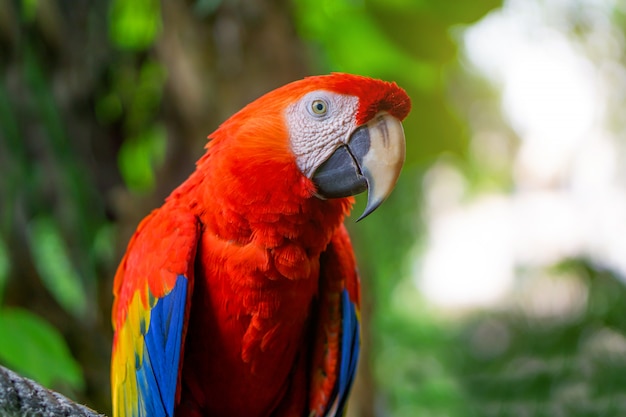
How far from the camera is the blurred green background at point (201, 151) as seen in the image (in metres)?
1.49

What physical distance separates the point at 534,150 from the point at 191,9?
116 inches

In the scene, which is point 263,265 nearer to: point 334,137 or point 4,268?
point 334,137

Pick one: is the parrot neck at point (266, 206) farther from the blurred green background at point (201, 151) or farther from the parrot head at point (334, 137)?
the blurred green background at point (201, 151)

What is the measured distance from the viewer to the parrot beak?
2.52 feet

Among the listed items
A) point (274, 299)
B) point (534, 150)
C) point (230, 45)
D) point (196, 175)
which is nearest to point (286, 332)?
point (274, 299)

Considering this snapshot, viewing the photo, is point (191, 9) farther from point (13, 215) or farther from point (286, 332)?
point (286, 332)

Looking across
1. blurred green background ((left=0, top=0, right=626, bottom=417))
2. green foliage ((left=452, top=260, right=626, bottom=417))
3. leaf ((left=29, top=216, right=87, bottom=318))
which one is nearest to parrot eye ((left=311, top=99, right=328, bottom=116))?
blurred green background ((left=0, top=0, right=626, bottom=417))

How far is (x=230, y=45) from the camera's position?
1.48 m

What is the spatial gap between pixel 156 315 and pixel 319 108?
37cm

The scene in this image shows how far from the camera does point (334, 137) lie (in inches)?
31.2

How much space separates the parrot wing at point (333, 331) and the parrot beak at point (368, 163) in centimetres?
20

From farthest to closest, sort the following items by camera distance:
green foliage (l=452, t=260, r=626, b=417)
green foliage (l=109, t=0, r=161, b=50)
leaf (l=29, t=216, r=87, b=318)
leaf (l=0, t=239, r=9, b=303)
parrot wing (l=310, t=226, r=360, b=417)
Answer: green foliage (l=452, t=260, r=626, b=417) → green foliage (l=109, t=0, r=161, b=50) → leaf (l=29, t=216, r=87, b=318) → leaf (l=0, t=239, r=9, b=303) → parrot wing (l=310, t=226, r=360, b=417)

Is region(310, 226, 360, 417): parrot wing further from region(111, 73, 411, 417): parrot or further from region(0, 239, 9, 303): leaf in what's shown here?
region(0, 239, 9, 303): leaf

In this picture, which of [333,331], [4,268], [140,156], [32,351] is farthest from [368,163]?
[140,156]
